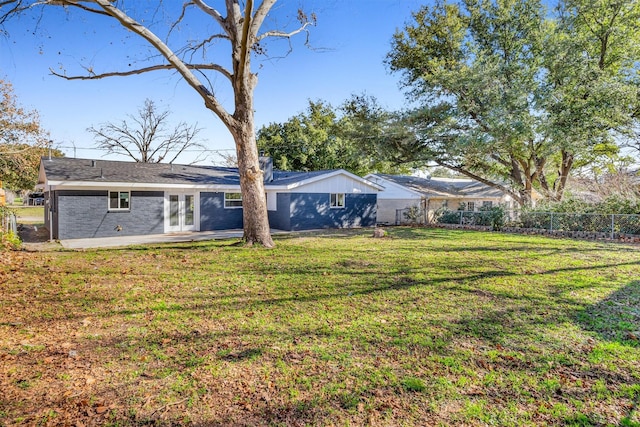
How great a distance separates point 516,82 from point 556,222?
7.29 metres

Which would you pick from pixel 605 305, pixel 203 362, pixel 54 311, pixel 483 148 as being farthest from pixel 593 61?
pixel 54 311

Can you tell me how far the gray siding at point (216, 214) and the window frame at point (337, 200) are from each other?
5052 mm

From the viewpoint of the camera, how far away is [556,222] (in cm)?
1460

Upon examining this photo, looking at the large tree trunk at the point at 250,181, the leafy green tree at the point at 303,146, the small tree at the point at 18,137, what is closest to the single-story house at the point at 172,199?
the large tree trunk at the point at 250,181

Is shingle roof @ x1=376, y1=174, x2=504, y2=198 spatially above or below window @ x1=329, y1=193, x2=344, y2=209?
above

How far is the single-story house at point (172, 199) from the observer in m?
13.6

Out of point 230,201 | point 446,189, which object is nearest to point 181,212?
point 230,201

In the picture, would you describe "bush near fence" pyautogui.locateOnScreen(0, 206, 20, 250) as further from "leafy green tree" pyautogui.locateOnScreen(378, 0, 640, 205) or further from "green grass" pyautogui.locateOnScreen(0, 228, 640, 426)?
"leafy green tree" pyautogui.locateOnScreen(378, 0, 640, 205)

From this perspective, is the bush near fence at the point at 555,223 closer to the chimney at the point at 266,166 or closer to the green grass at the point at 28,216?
the chimney at the point at 266,166

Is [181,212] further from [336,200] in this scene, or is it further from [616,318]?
[616,318]

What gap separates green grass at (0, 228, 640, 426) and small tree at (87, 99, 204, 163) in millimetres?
26841

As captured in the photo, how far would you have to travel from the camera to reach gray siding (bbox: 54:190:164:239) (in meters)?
13.4

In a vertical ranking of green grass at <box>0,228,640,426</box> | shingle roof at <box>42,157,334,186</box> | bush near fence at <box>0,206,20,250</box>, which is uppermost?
shingle roof at <box>42,157,334,186</box>

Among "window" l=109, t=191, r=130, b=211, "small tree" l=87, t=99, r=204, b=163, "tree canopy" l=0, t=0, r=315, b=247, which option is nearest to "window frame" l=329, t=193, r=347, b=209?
"tree canopy" l=0, t=0, r=315, b=247
